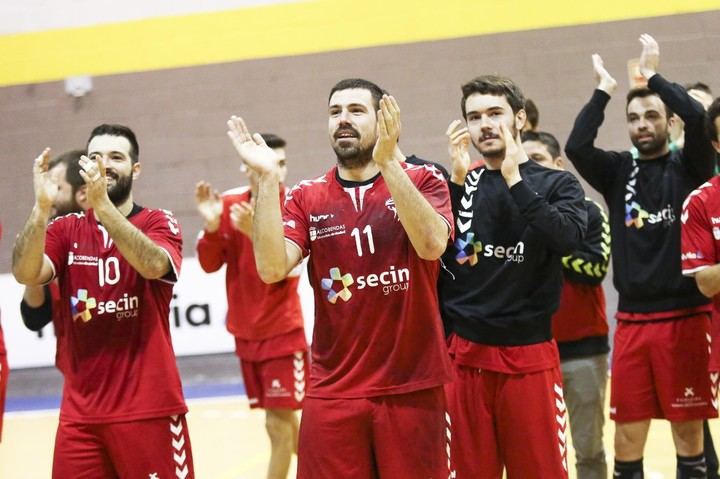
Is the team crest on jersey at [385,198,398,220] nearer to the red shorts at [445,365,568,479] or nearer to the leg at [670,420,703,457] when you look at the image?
the red shorts at [445,365,568,479]

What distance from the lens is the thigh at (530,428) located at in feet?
14.0

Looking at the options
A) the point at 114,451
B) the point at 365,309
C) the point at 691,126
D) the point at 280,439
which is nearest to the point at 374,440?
the point at 365,309

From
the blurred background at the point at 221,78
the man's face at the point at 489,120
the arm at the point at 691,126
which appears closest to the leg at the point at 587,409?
the arm at the point at 691,126

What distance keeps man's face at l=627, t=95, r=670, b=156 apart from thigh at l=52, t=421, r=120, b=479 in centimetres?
324

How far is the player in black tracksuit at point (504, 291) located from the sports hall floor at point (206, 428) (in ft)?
7.89

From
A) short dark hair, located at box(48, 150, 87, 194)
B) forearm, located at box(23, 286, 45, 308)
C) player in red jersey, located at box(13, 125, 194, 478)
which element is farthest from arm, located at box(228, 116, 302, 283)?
short dark hair, located at box(48, 150, 87, 194)

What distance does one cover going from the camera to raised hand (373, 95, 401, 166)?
3605 millimetres

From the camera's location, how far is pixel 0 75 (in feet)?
38.3

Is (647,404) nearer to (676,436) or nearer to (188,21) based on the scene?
(676,436)

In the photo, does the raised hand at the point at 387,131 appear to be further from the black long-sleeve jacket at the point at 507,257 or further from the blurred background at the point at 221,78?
the blurred background at the point at 221,78

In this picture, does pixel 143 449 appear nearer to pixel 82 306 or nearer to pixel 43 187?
pixel 82 306

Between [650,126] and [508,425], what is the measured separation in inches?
81.1

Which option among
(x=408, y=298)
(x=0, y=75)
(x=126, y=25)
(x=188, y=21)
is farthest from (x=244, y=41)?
(x=408, y=298)

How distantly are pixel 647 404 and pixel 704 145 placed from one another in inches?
55.9
